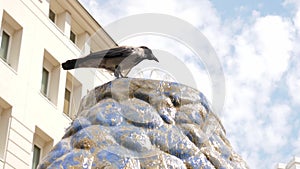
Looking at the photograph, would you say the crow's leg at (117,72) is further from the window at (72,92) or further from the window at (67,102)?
the window at (72,92)

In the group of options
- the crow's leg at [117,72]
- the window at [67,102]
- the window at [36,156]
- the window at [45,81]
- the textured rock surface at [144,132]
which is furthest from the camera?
the window at [67,102]

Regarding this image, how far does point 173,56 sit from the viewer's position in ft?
29.2

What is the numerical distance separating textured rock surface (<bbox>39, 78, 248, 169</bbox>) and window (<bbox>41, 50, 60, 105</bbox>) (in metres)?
12.3

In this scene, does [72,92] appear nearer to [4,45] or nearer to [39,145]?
[39,145]

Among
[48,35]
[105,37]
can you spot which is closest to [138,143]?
[48,35]

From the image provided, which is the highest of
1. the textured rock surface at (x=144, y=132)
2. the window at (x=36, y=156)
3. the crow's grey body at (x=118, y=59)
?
the window at (x=36, y=156)

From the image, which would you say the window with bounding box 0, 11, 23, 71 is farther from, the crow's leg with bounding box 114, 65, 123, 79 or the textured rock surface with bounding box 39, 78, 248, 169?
the textured rock surface with bounding box 39, 78, 248, 169

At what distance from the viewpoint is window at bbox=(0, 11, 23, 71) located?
57.6 ft

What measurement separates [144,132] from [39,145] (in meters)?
12.4

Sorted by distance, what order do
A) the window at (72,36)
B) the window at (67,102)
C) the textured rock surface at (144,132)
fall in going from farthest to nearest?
the window at (72,36) < the window at (67,102) < the textured rock surface at (144,132)

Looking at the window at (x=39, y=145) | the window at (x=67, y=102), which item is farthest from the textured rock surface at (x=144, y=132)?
the window at (x=67, y=102)

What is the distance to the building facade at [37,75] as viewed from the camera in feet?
55.2

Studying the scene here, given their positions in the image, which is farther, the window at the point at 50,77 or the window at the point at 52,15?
the window at the point at 52,15

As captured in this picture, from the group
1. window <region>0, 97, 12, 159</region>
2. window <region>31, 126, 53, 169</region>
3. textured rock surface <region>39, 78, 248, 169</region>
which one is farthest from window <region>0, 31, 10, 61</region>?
textured rock surface <region>39, 78, 248, 169</region>
